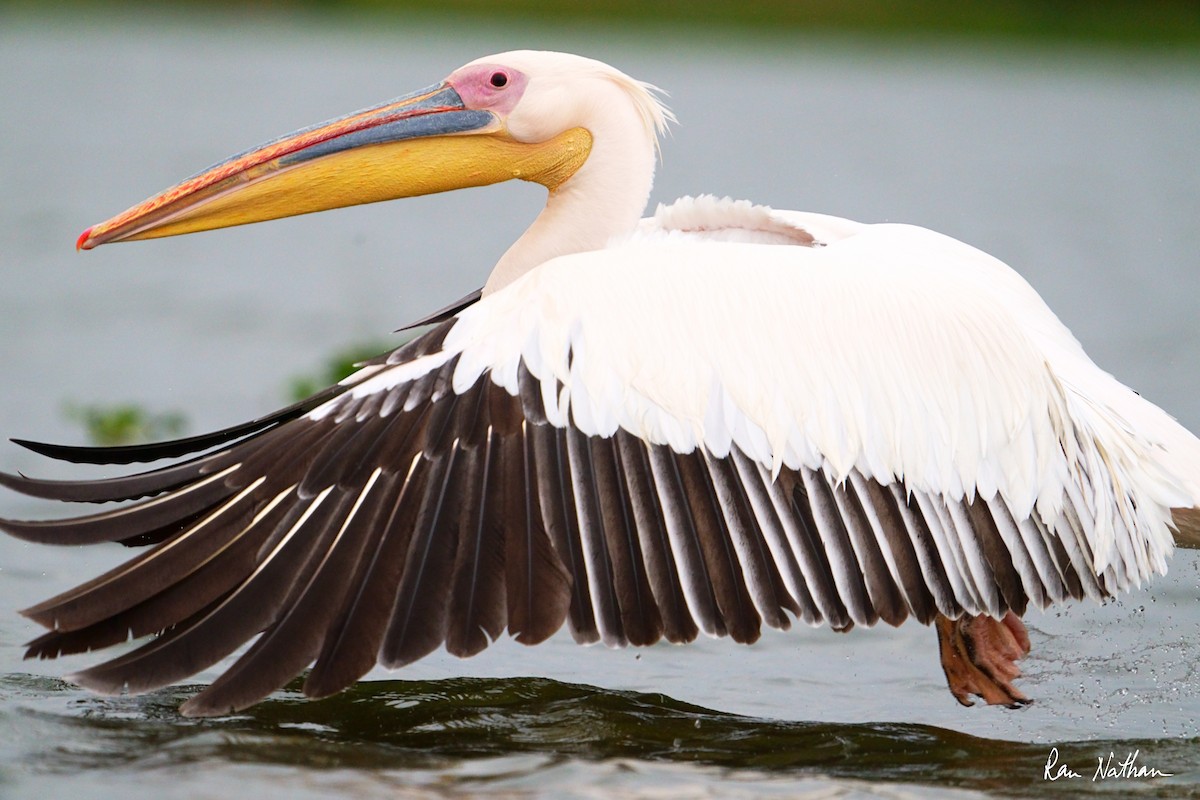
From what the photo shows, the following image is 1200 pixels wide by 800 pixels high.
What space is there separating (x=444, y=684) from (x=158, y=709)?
84 centimetres

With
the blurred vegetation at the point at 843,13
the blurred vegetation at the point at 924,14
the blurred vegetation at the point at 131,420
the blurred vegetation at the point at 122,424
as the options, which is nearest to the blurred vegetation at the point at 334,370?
the blurred vegetation at the point at 131,420

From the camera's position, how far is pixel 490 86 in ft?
14.8

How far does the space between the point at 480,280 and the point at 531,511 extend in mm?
8417

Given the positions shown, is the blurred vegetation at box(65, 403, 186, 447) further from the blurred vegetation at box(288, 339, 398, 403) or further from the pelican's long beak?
the pelican's long beak

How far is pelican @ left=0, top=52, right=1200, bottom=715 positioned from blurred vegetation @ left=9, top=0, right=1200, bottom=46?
25643mm

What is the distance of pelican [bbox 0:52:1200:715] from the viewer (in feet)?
11.9

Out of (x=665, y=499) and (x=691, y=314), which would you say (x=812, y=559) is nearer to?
(x=665, y=499)

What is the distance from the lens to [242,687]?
3.56m

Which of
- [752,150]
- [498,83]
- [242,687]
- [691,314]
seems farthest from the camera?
[752,150]

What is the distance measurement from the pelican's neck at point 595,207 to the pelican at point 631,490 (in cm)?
52

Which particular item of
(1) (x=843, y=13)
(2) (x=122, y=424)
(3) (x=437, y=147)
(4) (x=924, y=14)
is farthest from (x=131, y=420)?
(4) (x=924, y=14)

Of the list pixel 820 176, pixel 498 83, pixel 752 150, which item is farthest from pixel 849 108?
pixel 498 83

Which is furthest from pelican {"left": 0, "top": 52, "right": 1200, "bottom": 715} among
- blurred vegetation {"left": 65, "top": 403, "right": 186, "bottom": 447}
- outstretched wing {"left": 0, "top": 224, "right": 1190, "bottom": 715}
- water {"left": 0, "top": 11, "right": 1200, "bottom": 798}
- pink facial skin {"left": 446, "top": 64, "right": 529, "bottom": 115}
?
blurred vegetation {"left": 65, "top": 403, "right": 186, "bottom": 447}

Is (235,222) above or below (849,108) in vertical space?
below
